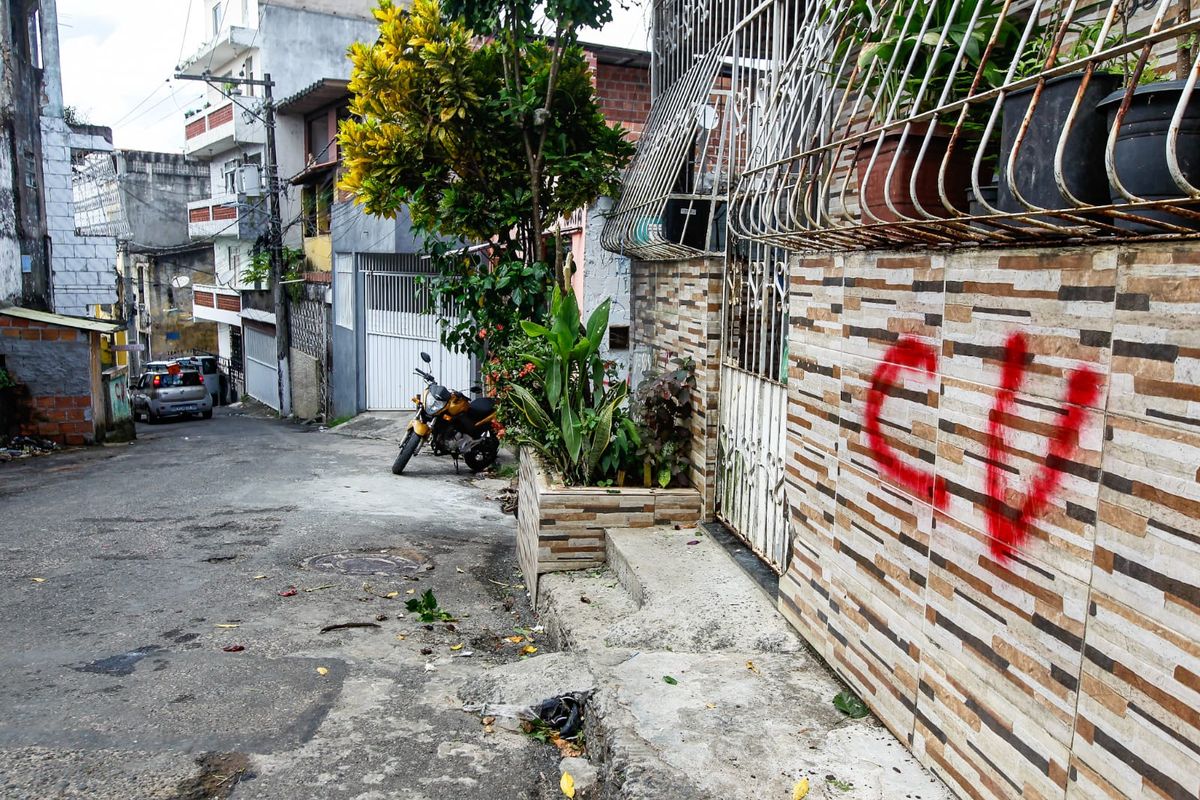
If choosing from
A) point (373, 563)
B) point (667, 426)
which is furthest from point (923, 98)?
point (373, 563)

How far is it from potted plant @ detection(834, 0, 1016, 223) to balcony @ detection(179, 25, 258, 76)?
30.0 meters

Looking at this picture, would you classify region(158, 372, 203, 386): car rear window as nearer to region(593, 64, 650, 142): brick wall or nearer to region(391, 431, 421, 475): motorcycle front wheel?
region(391, 431, 421, 475): motorcycle front wheel

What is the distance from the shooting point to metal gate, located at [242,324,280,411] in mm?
27328

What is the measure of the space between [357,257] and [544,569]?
14.9 m

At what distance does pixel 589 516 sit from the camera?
593 centimetres

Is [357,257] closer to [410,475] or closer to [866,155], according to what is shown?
[410,475]

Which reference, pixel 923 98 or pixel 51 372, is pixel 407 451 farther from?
pixel 923 98

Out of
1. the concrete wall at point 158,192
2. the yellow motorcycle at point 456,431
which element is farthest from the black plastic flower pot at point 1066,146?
the concrete wall at point 158,192

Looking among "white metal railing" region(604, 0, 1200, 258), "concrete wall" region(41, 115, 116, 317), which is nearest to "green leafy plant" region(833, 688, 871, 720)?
"white metal railing" region(604, 0, 1200, 258)

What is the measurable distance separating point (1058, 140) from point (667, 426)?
3946 millimetres

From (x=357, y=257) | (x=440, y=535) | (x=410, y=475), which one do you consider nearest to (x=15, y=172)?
(x=357, y=257)

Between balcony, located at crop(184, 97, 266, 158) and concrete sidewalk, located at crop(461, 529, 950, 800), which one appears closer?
concrete sidewalk, located at crop(461, 529, 950, 800)

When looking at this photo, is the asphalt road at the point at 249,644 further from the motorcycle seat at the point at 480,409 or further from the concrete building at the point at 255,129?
the concrete building at the point at 255,129

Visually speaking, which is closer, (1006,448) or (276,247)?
(1006,448)
